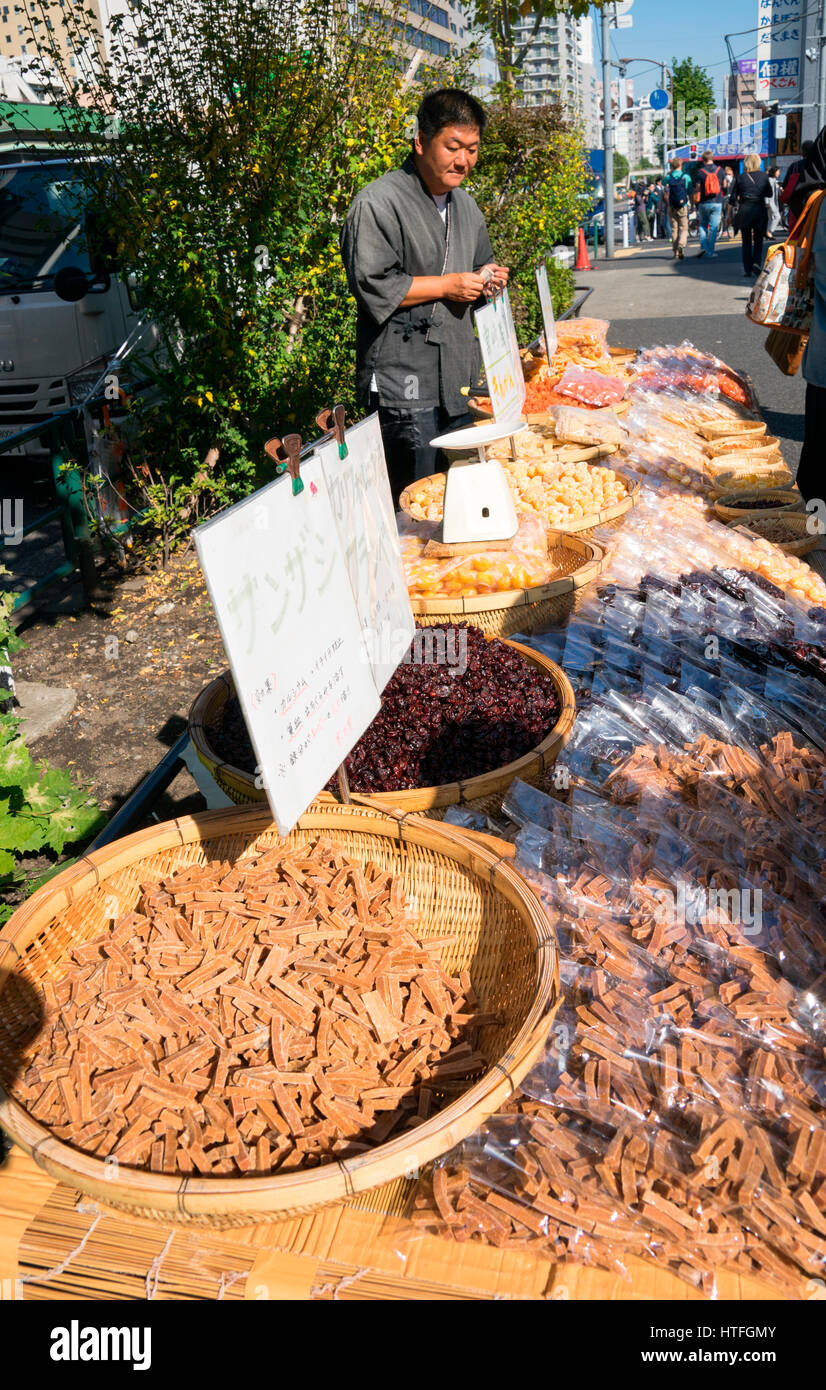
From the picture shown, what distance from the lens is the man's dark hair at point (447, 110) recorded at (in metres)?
3.58

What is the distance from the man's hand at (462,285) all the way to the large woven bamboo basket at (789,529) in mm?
1447

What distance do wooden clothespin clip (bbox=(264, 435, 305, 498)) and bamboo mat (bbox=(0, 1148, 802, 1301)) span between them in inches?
46.5

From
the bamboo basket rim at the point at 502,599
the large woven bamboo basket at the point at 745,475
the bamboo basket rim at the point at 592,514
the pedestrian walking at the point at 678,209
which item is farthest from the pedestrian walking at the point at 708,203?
the bamboo basket rim at the point at 502,599

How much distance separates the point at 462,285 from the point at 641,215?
36929 mm

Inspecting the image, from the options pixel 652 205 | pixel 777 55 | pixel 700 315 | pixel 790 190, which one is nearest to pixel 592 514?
pixel 790 190

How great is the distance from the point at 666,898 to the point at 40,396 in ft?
24.0

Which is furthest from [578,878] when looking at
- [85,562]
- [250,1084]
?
[85,562]

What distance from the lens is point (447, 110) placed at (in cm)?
358

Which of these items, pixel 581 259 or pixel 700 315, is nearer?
pixel 700 315

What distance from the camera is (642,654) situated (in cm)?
270

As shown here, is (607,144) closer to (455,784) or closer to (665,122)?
(455,784)

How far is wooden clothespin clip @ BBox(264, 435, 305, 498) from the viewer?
1.68 meters
